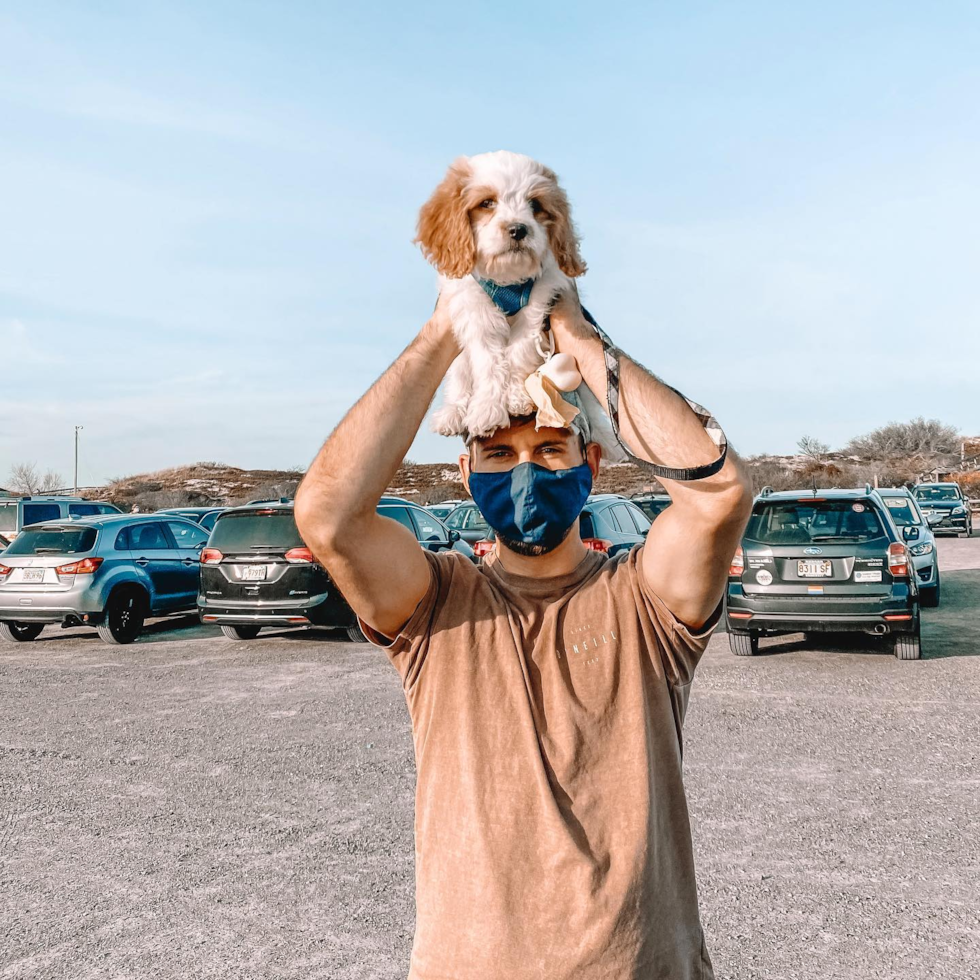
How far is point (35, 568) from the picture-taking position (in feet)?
41.7

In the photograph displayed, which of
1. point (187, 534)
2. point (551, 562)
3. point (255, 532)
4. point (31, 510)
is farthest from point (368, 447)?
point (31, 510)

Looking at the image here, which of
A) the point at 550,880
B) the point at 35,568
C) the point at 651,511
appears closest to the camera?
the point at 550,880

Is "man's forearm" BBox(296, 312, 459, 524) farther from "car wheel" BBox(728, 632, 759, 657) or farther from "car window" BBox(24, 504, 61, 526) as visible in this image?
"car window" BBox(24, 504, 61, 526)

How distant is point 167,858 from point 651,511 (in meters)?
16.8

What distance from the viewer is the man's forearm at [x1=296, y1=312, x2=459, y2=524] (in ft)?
6.43

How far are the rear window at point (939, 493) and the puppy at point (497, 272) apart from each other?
34.6 m

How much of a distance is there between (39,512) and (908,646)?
16.1 m

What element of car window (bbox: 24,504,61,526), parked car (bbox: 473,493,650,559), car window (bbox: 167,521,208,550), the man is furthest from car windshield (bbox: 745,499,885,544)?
car window (bbox: 24,504,61,526)

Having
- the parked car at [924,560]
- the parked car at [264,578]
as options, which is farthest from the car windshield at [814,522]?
the parked car at [264,578]

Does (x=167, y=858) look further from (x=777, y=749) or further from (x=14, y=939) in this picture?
(x=777, y=749)

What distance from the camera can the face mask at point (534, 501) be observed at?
2143 mm

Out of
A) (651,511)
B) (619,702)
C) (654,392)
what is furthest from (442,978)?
(651,511)

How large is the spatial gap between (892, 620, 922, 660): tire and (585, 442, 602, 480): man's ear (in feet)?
30.4

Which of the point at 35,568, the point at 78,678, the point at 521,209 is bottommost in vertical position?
the point at 78,678
